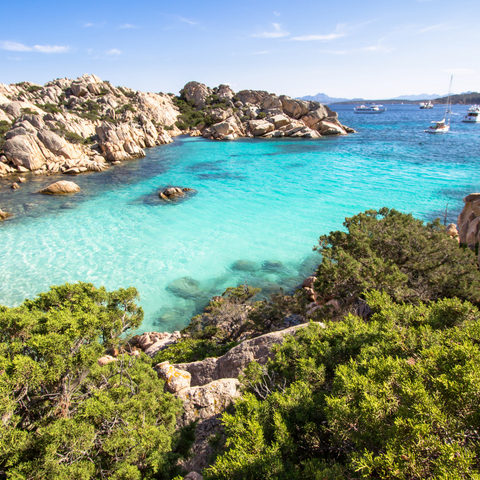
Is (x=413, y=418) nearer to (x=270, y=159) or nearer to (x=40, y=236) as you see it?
(x=40, y=236)

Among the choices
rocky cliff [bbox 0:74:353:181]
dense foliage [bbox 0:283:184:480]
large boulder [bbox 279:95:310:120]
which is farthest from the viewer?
large boulder [bbox 279:95:310:120]

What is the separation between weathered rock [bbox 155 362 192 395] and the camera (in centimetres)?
791

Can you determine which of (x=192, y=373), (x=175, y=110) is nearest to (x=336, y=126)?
(x=175, y=110)

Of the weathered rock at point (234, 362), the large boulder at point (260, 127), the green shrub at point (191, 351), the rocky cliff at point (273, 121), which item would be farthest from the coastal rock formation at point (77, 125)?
the weathered rock at point (234, 362)

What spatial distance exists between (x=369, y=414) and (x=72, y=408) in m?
5.09

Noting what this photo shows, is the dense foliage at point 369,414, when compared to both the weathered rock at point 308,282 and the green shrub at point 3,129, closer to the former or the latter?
the weathered rock at point 308,282

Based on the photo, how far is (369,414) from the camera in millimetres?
3857

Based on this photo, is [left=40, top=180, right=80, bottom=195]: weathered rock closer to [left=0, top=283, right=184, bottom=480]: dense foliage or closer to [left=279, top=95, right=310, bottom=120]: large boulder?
[left=0, top=283, right=184, bottom=480]: dense foliage

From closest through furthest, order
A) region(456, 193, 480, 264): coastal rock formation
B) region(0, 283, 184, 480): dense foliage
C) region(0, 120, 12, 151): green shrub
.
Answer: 1. region(0, 283, 184, 480): dense foliage
2. region(456, 193, 480, 264): coastal rock formation
3. region(0, 120, 12, 151): green shrub

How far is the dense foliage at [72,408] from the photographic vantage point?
4.30m

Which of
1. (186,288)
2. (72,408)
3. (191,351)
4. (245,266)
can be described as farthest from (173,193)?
(72,408)

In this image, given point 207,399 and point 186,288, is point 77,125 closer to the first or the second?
point 186,288

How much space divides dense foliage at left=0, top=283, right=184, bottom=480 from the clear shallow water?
8.06 metres

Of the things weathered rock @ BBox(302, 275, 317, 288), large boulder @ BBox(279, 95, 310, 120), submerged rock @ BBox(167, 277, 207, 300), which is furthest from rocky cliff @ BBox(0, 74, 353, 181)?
weathered rock @ BBox(302, 275, 317, 288)
